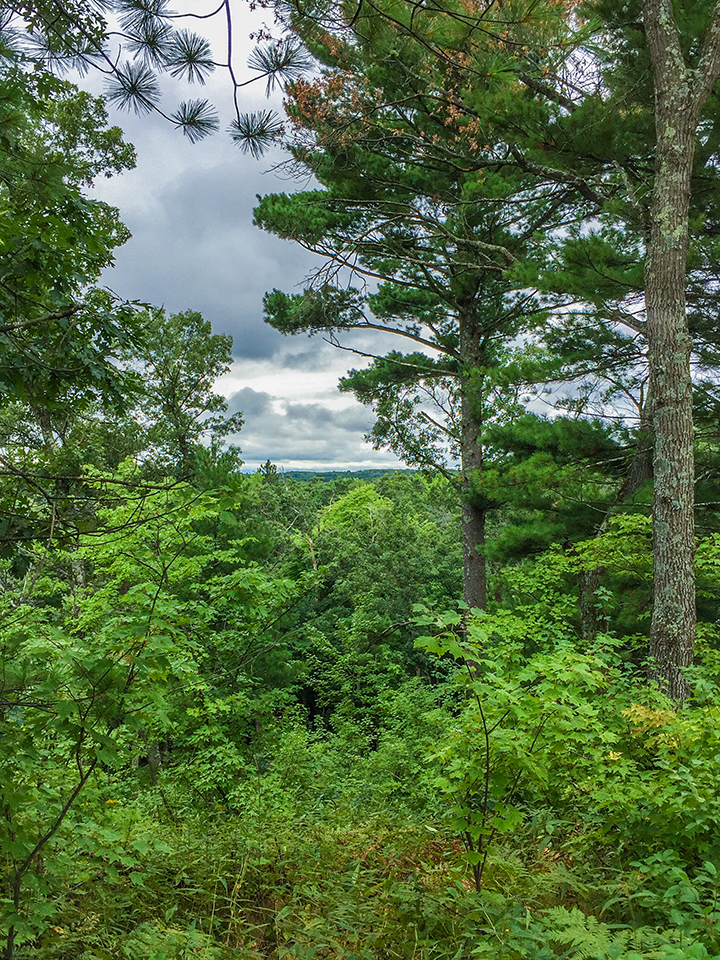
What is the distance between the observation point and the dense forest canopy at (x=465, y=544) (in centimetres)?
233

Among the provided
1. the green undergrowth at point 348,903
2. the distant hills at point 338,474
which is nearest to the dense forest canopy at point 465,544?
the green undergrowth at point 348,903

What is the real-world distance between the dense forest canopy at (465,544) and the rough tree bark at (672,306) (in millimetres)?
28

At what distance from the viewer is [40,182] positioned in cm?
262

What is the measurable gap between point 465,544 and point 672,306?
20.4ft

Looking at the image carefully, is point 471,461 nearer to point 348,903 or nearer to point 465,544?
Answer: point 465,544

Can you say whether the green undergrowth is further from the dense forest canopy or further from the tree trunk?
the tree trunk

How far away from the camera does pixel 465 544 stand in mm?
10914

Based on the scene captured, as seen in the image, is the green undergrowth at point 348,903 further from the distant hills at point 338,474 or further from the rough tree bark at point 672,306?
the distant hills at point 338,474

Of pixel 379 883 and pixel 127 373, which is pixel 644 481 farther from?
pixel 127 373

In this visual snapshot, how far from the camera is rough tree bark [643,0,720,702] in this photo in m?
5.33

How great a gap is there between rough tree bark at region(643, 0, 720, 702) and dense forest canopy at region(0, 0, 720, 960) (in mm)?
28

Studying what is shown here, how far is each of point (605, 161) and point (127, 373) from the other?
248 inches

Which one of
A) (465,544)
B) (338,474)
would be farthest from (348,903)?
(338,474)

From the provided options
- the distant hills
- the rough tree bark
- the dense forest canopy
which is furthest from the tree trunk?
the distant hills
